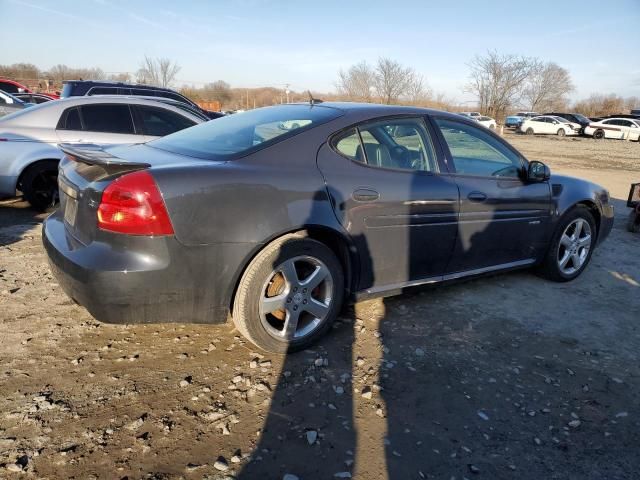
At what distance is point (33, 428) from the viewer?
2199mm

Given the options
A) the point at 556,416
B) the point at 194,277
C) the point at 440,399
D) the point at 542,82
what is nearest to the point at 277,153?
the point at 194,277

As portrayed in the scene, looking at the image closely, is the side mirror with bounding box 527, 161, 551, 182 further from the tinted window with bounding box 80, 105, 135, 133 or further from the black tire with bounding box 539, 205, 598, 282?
the tinted window with bounding box 80, 105, 135, 133

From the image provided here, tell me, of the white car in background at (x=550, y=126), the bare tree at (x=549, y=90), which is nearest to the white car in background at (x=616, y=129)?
the white car in background at (x=550, y=126)

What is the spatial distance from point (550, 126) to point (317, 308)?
3859 cm

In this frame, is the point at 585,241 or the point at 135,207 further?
the point at 585,241

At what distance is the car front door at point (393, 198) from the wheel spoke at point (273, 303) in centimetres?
59

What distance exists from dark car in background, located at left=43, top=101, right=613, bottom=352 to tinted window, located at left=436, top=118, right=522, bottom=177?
1 centimetres

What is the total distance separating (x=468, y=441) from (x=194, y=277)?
1618mm

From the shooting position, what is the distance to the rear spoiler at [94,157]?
2.46 meters

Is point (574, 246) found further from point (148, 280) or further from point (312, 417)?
point (148, 280)

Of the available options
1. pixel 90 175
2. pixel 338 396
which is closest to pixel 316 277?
pixel 338 396

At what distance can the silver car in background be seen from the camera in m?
5.65

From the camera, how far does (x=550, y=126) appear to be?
118 ft

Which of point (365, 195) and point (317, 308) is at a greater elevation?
point (365, 195)
